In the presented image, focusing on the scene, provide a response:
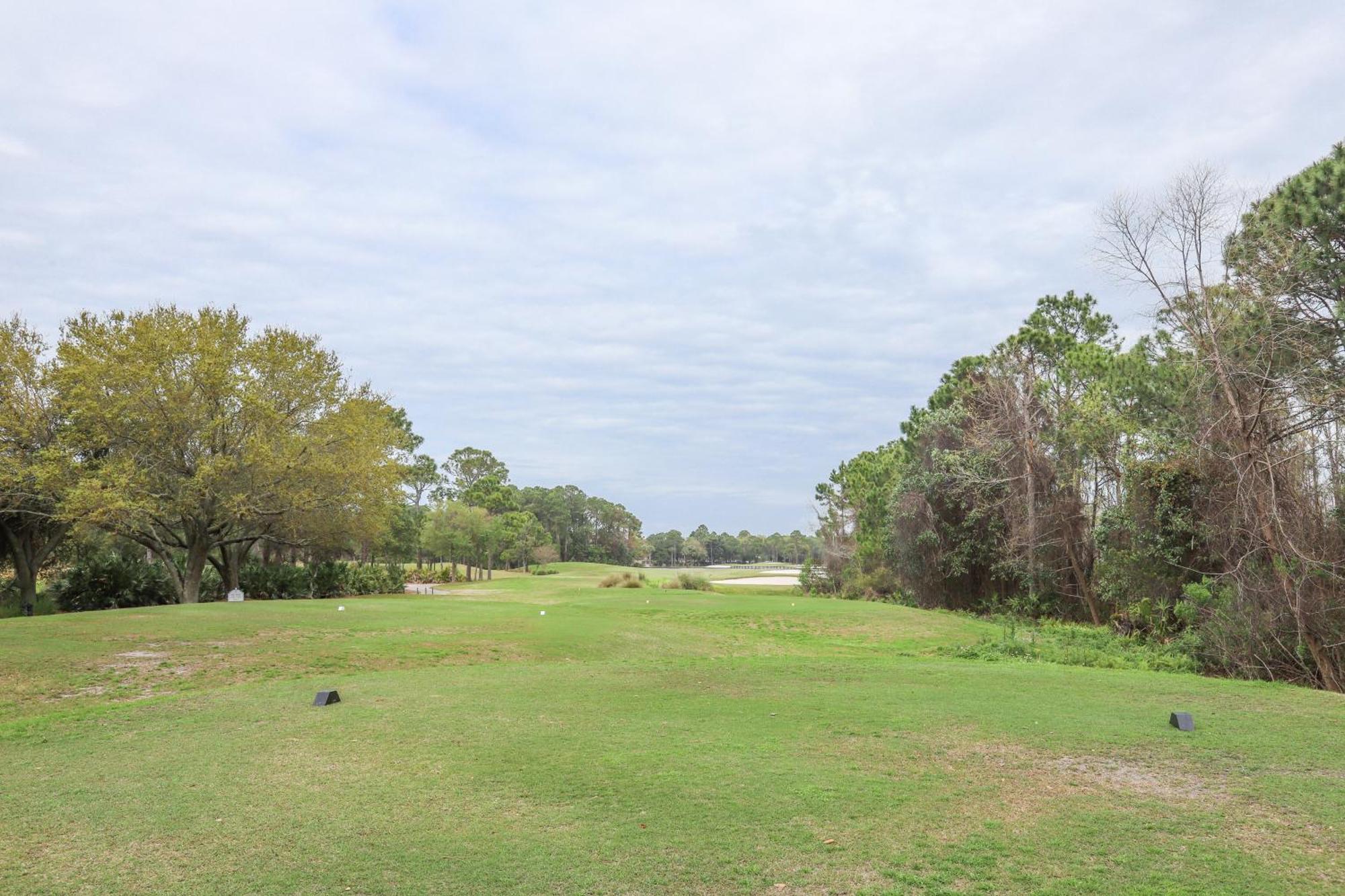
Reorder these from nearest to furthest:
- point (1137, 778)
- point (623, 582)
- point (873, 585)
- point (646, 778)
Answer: point (646, 778), point (1137, 778), point (873, 585), point (623, 582)

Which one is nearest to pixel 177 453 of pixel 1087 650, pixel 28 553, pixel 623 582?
pixel 28 553

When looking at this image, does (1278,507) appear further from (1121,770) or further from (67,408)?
(67,408)

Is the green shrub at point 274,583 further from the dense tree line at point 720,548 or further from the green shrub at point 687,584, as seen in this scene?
the dense tree line at point 720,548

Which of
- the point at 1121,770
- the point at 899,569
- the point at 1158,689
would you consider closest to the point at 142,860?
the point at 1121,770

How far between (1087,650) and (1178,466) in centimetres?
526

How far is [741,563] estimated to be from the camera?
582 feet

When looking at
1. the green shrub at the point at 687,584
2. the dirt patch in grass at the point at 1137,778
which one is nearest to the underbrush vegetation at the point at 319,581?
the green shrub at the point at 687,584

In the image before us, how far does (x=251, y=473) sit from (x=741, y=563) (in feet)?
504

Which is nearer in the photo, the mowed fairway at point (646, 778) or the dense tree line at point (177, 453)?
the mowed fairway at point (646, 778)

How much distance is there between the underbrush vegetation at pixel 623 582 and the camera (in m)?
47.6

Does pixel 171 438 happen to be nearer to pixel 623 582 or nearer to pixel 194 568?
pixel 194 568

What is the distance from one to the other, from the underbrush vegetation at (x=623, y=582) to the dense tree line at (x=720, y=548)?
10530 centimetres

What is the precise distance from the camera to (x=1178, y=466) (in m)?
20.4

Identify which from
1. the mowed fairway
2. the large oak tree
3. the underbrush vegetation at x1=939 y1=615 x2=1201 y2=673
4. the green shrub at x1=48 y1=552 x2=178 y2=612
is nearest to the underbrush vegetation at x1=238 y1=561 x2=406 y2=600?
the large oak tree
